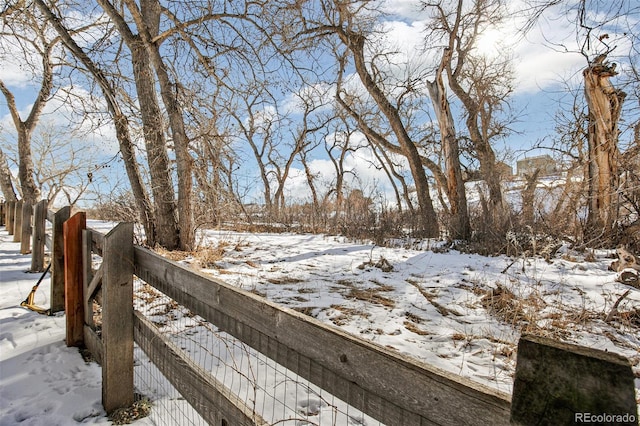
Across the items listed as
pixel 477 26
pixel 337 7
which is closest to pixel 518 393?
pixel 337 7

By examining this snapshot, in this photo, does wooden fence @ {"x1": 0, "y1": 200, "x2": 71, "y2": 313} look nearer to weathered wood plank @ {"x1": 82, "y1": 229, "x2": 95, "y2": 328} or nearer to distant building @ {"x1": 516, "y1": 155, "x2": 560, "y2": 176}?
weathered wood plank @ {"x1": 82, "y1": 229, "x2": 95, "y2": 328}

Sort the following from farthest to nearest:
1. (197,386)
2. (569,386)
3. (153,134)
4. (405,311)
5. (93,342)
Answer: (153,134), (405,311), (93,342), (197,386), (569,386)

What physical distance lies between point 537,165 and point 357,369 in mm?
16698

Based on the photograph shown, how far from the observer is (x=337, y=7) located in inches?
426

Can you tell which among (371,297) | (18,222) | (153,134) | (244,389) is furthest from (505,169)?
(18,222)

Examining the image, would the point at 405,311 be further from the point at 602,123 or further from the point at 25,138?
the point at 25,138

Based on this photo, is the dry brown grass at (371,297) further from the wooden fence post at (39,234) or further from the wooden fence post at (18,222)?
the wooden fence post at (18,222)

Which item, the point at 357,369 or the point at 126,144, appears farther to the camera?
the point at 126,144

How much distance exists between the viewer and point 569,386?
1.95 feet

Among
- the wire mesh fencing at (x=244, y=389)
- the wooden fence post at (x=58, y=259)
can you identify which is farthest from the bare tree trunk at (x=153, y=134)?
the wire mesh fencing at (x=244, y=389)

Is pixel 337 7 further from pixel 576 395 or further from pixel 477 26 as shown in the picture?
pixel 576 395

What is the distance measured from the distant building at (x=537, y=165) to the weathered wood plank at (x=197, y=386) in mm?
14475

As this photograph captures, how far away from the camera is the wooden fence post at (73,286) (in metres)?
3.23

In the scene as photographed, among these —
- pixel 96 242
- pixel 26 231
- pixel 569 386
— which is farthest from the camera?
pixel 26 231
